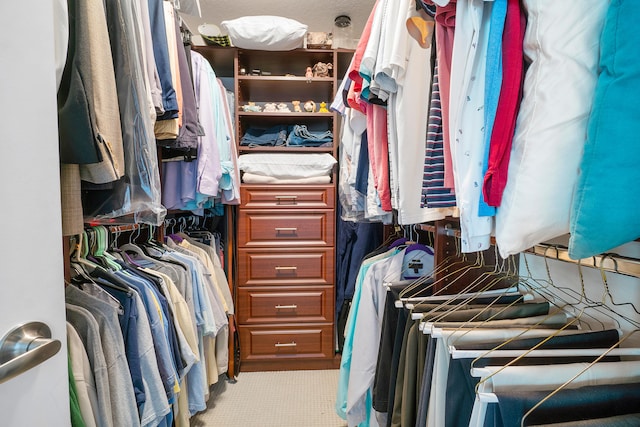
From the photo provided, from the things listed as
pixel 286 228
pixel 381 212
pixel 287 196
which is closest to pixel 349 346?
pixel 381 212

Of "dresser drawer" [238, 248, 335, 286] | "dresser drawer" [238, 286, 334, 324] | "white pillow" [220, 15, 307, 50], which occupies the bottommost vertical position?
"dresser drawer" [238, 286, 334, 324]

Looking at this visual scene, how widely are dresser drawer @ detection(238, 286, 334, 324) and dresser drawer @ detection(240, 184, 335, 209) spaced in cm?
53

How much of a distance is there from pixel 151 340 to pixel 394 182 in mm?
889

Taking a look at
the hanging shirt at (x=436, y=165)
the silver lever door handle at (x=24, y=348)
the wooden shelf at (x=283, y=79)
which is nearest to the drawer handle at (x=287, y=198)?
the wooden shelf at (x=283, y=79)

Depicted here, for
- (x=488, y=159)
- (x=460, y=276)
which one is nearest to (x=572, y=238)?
(x=488, y=159)

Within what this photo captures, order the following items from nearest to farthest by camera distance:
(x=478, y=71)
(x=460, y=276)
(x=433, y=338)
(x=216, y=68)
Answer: (x=478, y=71)
(x=433, y=338)
(x=460, y=276)
(x=216, y=68)

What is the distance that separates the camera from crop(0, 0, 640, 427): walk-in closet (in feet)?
1.46

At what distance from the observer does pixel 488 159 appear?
0.57 metres

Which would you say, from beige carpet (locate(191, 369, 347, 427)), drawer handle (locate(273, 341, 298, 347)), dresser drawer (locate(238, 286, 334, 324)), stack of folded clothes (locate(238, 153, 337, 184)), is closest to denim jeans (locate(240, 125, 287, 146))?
stack of folded clothes (locate(238, 153, 337, 184))

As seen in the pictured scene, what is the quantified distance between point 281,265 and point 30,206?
1741mm

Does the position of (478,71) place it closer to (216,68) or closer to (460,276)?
(460,276)

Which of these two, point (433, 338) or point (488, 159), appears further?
point (433, 338)

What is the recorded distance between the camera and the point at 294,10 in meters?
2.18

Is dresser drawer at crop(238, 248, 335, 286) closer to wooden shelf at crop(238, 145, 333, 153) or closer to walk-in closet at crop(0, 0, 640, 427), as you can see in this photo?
walk-in closet at crop(0, 0, 640, 427)
